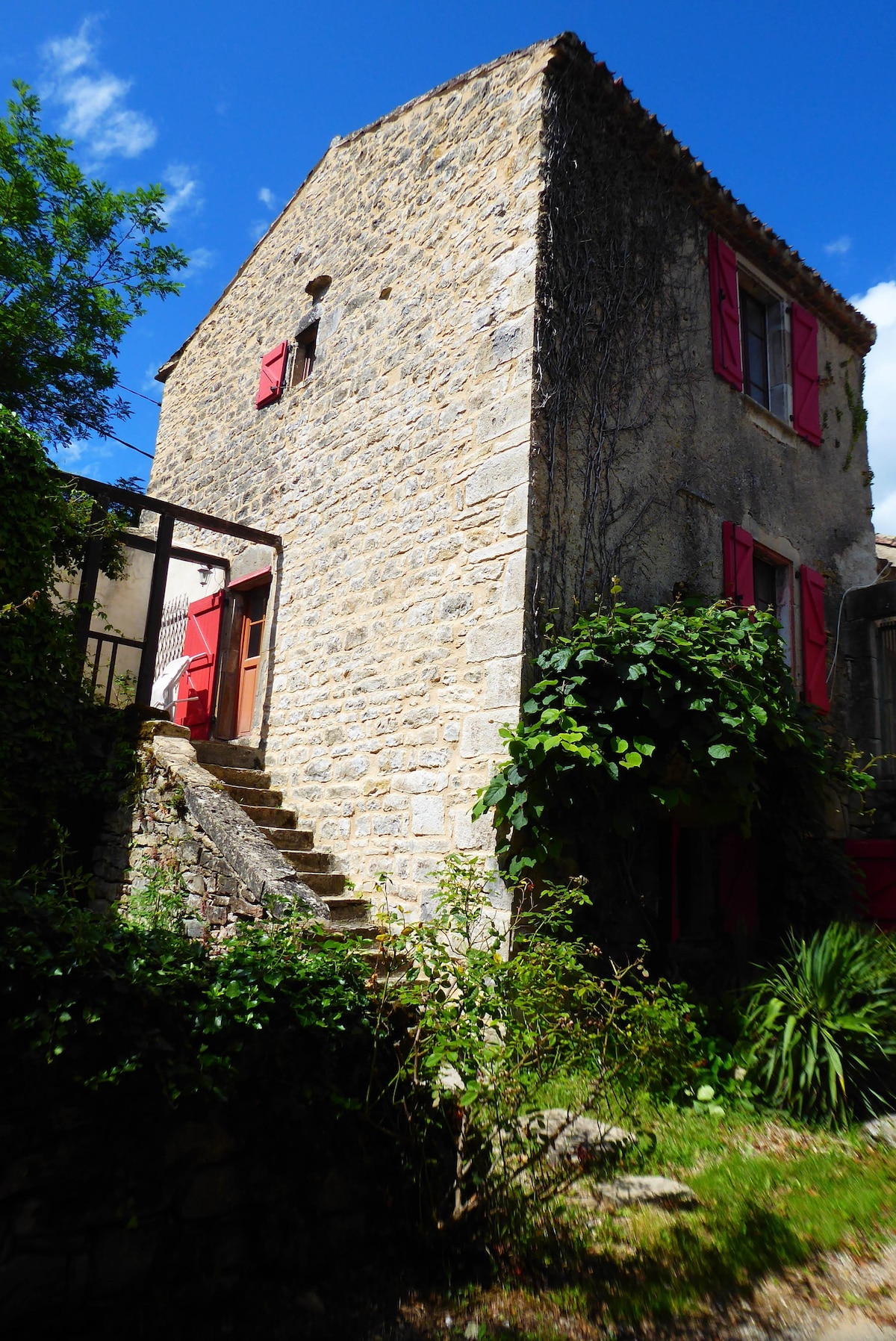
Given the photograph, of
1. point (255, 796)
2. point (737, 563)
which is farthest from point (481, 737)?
point (737, 563)

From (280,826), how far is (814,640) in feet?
16.0

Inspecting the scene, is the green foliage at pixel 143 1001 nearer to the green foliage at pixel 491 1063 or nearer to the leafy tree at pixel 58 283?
the green foliage at pixel 491 1063

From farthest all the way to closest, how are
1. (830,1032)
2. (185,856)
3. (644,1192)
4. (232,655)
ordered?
(232,655)
(185,856)
(830,1032)
(644,1192)

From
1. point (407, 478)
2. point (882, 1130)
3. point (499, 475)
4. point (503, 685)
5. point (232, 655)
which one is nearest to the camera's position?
point (882, 1130)

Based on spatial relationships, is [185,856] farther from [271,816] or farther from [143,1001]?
[143,1001]

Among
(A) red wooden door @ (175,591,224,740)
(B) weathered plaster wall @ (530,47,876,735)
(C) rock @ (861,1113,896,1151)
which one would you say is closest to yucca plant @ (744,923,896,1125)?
(C) rock @ (861,1113,896,1151)

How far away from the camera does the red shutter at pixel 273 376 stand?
8.46 meters

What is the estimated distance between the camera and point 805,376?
818 cm

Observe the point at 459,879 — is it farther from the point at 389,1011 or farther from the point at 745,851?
the point at 745,851

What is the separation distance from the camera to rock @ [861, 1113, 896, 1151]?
13.1 ft

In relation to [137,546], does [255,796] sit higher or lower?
lower

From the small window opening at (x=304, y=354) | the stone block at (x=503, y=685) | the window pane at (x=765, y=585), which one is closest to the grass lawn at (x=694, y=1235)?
the stone block at (x=503, y=685)

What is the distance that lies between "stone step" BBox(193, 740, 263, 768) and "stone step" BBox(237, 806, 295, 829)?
0.65m

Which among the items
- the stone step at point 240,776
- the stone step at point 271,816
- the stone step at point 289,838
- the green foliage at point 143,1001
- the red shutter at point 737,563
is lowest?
the green foliage at point 143,1001
